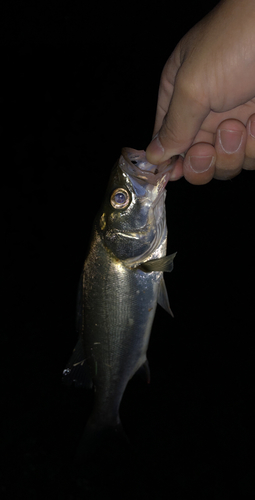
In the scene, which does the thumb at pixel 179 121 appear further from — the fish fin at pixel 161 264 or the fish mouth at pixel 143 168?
the fish fin at pixel 161 264

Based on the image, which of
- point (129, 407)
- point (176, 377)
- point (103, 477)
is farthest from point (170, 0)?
point (103, 477)

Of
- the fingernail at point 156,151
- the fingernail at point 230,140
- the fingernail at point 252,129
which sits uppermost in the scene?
the fingernail at point 252,129

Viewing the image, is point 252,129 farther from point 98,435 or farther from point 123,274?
point 98,435

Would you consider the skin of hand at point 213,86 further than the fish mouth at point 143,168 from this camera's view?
No

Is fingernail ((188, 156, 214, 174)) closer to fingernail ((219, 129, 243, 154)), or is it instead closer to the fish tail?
fingernail ((219, 129, 243, 154))

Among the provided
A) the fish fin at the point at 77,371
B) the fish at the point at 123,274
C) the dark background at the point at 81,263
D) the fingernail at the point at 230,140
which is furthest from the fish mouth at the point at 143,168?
the dark background at the point at 81,263

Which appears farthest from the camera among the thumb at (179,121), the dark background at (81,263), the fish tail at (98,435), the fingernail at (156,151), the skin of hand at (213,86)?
the dark background at (81,263)

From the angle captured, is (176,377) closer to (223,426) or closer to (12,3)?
(223,426)
